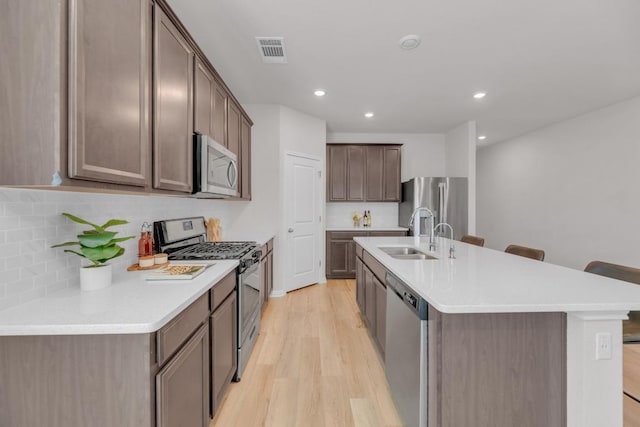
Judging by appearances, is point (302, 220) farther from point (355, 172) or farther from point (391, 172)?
point (391, 172)

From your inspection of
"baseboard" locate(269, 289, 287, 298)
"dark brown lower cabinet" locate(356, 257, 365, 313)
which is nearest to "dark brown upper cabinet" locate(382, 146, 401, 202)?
"dark brown lower cabinet" locate(356, 257, 365, 313)

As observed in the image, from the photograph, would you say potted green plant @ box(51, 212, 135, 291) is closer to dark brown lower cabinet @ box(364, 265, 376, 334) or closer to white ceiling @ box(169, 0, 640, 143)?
white ceiling @ box(169, 0, 640, 143)

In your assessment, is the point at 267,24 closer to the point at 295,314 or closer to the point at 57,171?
the point at 57,171

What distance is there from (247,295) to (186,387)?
93cm

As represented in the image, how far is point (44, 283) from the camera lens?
1172mm

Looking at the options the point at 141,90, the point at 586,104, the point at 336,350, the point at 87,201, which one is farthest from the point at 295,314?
the point at 586,104

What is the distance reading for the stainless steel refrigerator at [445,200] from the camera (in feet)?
14.9

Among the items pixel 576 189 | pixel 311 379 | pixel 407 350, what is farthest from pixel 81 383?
pixel 576 189

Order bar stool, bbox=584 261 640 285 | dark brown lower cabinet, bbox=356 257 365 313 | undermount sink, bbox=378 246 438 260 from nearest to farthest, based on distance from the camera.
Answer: bar stool, bbox=584 261 640 285 < undermount sink, bbox=378 246 438 260 < dark brown lower cabinet, bbox=356 257 365 313

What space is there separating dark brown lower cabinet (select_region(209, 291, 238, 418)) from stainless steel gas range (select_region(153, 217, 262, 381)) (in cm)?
8

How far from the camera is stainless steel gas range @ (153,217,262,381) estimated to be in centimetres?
196

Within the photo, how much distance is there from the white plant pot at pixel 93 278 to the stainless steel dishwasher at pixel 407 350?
1.46 meters

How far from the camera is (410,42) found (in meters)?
2.36

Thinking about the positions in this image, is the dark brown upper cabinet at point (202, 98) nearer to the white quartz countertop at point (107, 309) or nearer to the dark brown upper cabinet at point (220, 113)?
the dark brown upper cabinet at point (220, 113)
